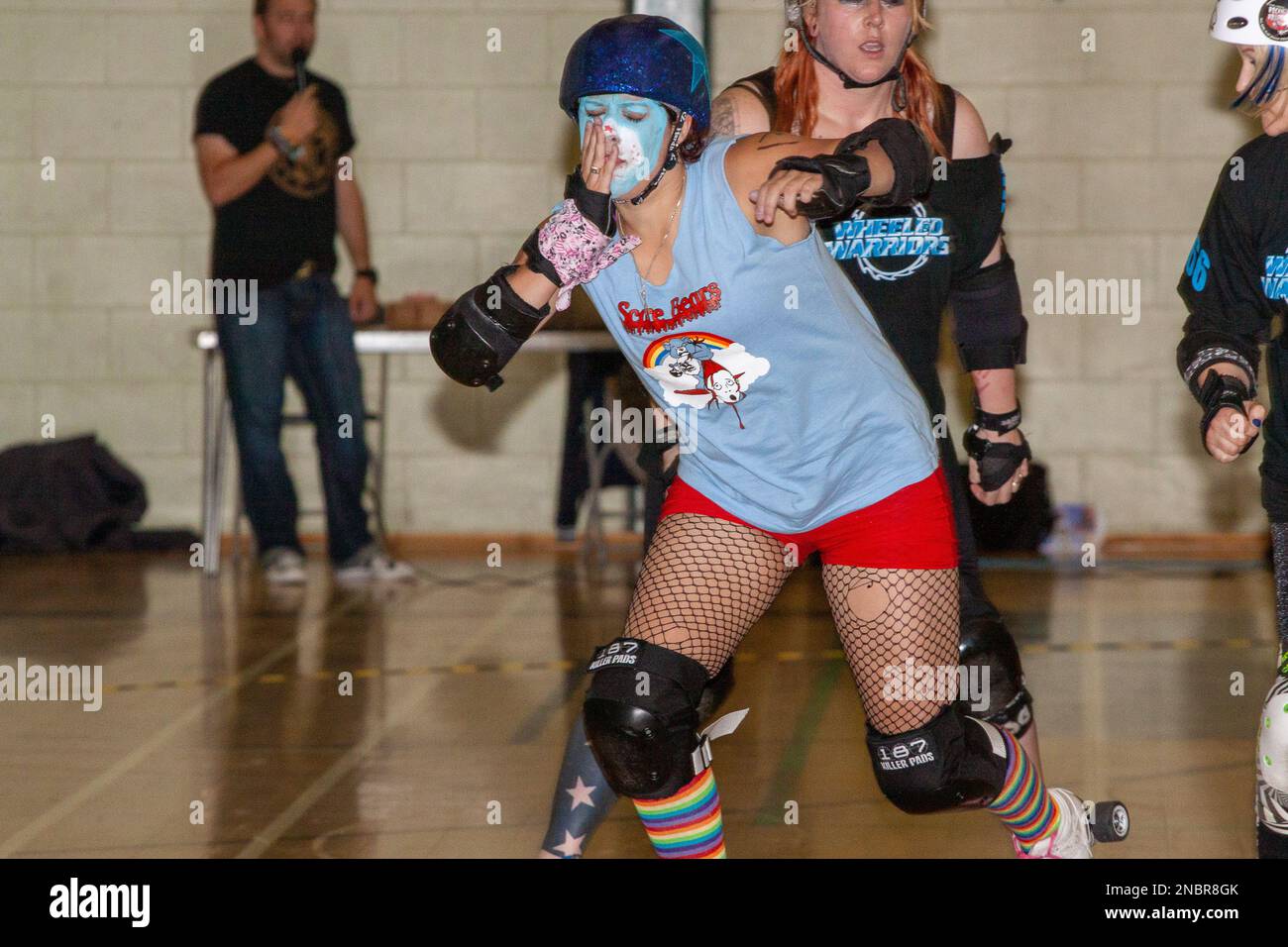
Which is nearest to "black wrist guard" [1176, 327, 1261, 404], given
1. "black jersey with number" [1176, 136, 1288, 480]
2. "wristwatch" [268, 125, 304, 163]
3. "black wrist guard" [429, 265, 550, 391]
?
"black jersey with number" [1176, 136, 1288, 480]

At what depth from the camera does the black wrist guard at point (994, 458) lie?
295cm

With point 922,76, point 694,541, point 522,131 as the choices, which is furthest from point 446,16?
point 694,541

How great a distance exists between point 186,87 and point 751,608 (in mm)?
6087

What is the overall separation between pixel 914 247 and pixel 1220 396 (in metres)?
0.62

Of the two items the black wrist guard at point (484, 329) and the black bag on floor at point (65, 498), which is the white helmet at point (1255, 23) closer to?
the black wrist guard at point (484, 329)

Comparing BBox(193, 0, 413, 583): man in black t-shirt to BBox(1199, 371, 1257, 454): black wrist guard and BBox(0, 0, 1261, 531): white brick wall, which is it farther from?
BBox(1199, 371, 1257, 454): black wrist guard

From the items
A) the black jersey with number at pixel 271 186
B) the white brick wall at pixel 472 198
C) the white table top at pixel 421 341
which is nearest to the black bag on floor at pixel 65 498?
the white brick wall at pixel 472 198

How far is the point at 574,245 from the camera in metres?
2.34

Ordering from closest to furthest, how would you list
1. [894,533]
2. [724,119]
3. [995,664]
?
1. [894,533]
2. [724,119]
3. [995,664]

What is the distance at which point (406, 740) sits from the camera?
4.14m

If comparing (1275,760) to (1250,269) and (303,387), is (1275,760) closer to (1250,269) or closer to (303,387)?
(1250,269)

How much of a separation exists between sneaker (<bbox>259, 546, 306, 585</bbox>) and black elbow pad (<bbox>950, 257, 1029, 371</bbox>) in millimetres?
4270

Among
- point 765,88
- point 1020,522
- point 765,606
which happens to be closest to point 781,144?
point 765,88
